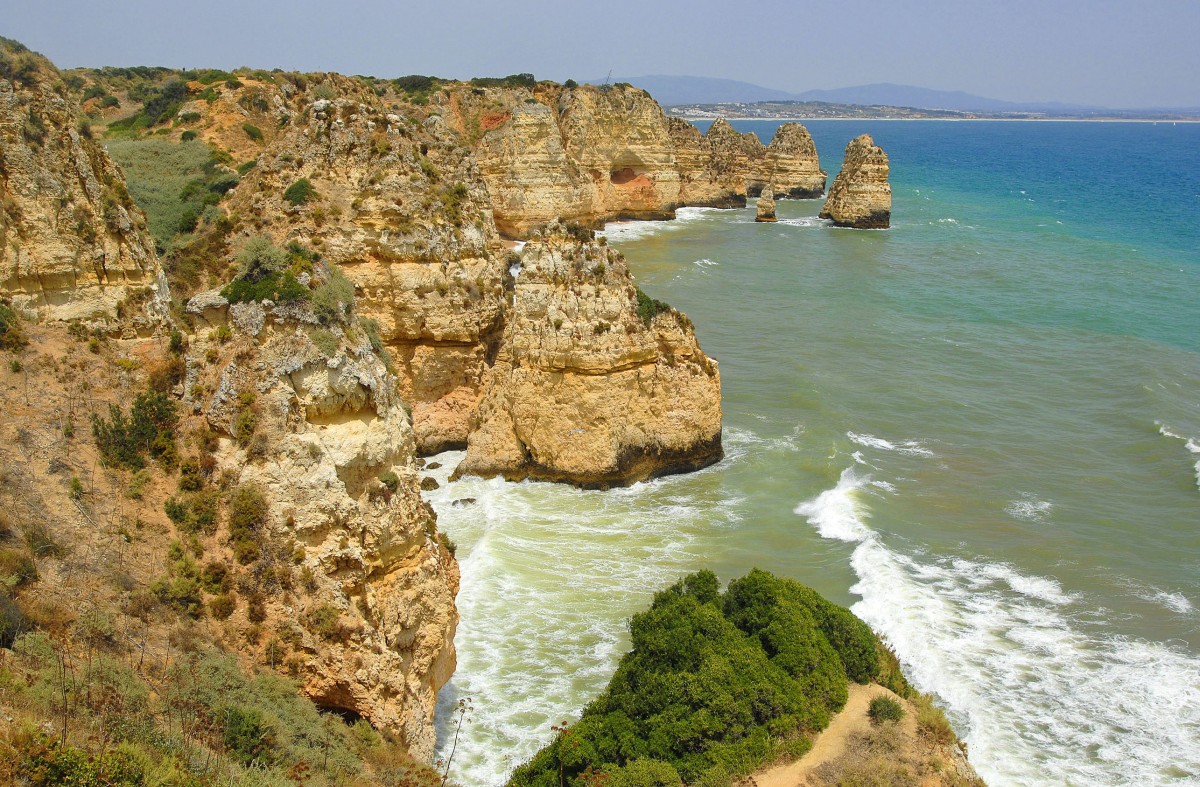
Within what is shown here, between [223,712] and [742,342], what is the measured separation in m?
30.9

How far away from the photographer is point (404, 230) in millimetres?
21188

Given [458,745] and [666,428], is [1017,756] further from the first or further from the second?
[666,428]

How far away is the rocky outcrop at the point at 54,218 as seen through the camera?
12.1 metres

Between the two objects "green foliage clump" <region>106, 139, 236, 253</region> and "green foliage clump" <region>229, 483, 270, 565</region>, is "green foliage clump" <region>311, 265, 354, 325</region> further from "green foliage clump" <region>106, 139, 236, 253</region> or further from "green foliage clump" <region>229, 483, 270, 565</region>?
"green foliage clump" <region>106, 139, 236, 253</region>

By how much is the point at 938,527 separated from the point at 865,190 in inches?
2079

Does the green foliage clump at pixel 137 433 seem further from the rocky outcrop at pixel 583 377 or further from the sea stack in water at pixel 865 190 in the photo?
the sea stack in water at pixel 865 190

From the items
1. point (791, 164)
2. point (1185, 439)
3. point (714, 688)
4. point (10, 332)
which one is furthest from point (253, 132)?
point (791, 164)

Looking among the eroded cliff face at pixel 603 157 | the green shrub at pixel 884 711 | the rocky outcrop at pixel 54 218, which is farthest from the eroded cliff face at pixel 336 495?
the eroded cliff face at pixel 603 157

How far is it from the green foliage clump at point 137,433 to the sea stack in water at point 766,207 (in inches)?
2586

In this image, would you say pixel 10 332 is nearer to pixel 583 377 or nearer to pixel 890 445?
pixel 583 377

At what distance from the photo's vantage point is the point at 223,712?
27.4 ft

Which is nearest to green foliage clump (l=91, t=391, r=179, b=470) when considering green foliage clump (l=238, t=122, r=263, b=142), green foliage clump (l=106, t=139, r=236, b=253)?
green foliage clump (l=106, t=139, r=236, b=253)

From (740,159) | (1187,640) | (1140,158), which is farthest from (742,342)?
(1140,158)

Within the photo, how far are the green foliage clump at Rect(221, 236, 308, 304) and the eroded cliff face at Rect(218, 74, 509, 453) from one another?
769 cm
